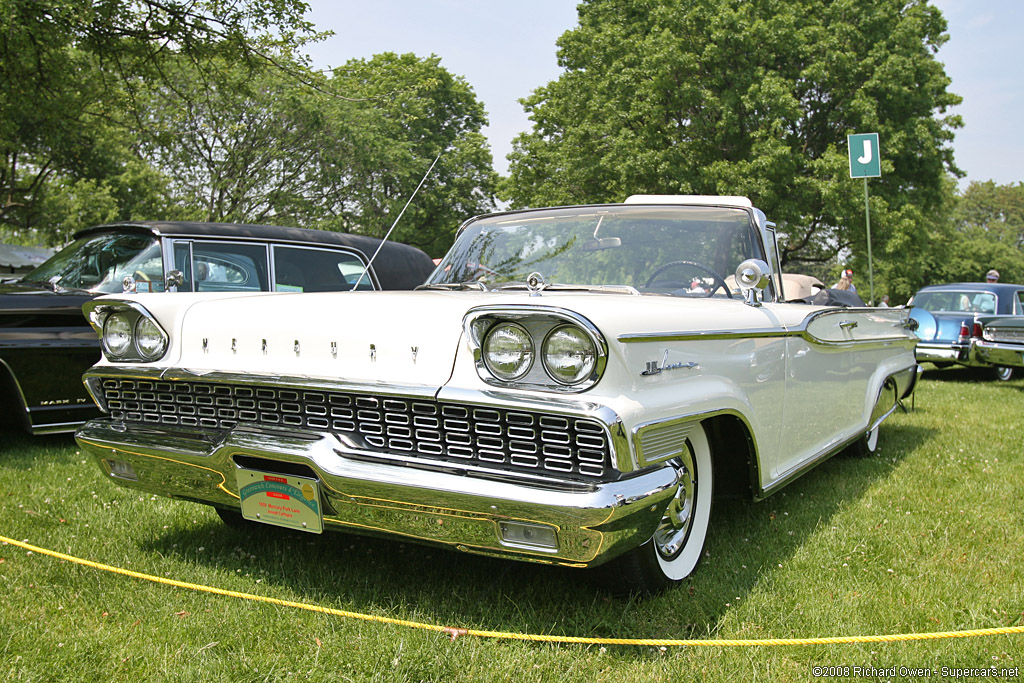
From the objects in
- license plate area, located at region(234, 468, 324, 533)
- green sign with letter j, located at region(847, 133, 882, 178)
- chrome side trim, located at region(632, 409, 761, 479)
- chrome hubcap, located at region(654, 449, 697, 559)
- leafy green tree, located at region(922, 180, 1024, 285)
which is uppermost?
green sign with letter j, located at region(847, 133, 882, 178)

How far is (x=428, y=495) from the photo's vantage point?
85.0 inches

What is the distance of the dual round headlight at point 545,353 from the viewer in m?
2.11

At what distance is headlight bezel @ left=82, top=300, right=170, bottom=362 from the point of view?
2822mm

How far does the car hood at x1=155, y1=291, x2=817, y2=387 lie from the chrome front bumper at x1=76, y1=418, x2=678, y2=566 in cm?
25

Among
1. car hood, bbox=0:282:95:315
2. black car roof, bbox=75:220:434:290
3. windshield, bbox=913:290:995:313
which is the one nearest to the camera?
car hood, bbox=0:282:95:315

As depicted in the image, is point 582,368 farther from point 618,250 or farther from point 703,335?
point 618,250

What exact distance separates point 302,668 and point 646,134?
62.0 ft

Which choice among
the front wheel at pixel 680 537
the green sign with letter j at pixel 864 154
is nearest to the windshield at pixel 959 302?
the green sign with letter j at pixel 864 154

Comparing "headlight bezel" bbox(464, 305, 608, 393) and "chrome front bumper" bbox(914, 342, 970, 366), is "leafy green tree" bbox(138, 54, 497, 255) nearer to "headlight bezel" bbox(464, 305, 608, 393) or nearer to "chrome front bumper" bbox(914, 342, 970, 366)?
"chrome front bumper" bbox(914, 342, 970, 366)

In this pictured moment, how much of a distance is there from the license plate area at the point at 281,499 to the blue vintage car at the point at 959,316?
9.03 m

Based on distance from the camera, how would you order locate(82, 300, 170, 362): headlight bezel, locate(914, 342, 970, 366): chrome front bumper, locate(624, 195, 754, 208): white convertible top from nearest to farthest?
1. locate(82, 300, 170, 362): headlight bezel
2. locate(624, 195, 754, 208): white convertible top
3. locate(914, 342, 970, 366): chrome front bumper

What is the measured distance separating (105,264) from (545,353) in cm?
427

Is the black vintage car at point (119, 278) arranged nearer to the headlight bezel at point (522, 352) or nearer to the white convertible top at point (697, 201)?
the white convertible top at point (697, 201)

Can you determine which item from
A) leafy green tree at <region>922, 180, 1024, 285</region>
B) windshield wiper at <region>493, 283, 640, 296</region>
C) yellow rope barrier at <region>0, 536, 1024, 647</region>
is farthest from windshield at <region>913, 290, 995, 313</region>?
leafy green tree at <region>922, 180, 1024, 285</region>
